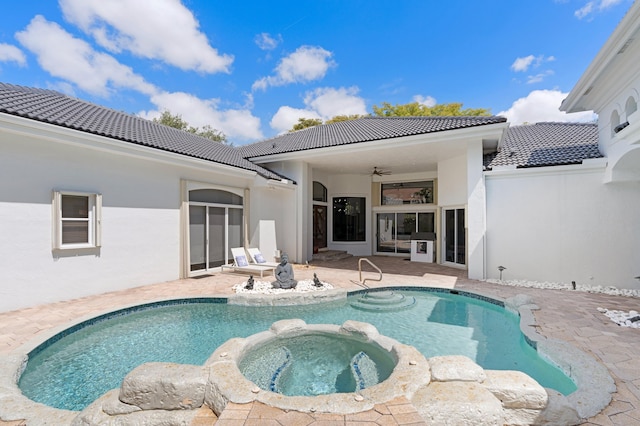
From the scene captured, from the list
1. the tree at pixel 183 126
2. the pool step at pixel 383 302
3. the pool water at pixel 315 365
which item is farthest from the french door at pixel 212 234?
the tree at pixel 183 126

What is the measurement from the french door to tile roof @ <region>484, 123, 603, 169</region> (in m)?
10.6

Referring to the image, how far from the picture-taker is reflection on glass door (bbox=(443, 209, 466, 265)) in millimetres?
13047

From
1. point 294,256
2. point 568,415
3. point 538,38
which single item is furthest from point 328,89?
point 568,415

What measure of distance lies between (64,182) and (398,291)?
1021 centimetres

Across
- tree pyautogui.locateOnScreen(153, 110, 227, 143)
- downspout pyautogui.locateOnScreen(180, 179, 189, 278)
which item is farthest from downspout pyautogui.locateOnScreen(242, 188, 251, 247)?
tree pyautogui.locateOnScreen(153, 110, 227, 143)

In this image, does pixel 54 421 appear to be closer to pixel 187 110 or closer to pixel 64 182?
pixel 64 182

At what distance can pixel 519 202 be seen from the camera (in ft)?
34.3

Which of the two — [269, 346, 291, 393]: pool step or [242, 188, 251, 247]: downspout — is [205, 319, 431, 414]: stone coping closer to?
[269, 346, 291, 393]: pool step

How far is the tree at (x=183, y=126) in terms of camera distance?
37938 millimetres

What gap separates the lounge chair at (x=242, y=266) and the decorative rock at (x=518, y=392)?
8.63 m

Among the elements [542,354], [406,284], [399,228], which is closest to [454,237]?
[399,228]

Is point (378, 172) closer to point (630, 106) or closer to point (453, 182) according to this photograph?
point (453, 182)

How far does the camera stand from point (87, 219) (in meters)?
8.11

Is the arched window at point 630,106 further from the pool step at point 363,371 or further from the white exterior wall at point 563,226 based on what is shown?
the pool step at point 363,371
